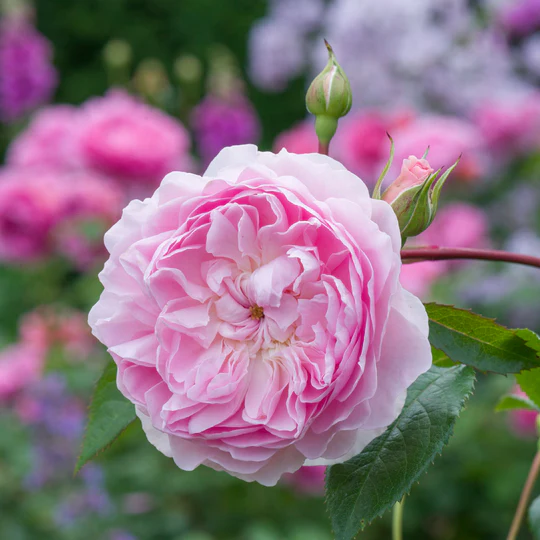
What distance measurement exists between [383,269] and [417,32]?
183 centimetres

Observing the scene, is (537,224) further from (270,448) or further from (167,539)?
(270,448)

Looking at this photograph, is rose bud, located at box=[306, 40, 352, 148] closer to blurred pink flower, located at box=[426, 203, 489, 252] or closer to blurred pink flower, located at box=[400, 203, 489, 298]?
blurred pink flower, located at box=[400, 203, 489, 298]

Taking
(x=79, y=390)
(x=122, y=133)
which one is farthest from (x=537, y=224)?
(x=79, y=390)

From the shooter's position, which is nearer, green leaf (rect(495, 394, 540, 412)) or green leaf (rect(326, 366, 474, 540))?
green leaf (rect(326, 366, 474, 540))

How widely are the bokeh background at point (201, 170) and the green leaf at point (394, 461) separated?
81 cm

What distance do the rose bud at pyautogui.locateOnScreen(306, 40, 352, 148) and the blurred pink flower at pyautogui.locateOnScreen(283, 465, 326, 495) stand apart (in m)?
1.06

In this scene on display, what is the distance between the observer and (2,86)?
96.6 inches

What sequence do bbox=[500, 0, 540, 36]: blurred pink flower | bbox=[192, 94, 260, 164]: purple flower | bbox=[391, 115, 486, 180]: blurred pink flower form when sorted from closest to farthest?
1. bbox=[391, 115, 486, 180]: blurred pink flower
2. bbox=[500, 0, 540, 36]: blurred pink flower
3. bbox=[192, 94, 260, 164]: purple flower

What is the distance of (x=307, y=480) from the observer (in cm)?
150

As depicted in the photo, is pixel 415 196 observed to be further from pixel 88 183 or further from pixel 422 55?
pixel 422 55

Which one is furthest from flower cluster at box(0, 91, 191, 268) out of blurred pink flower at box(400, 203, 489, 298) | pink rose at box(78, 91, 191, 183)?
blurred pink flower at box(400, 203, 489, 298)

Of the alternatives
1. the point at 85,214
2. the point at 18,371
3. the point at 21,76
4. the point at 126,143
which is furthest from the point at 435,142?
the point at 21,76

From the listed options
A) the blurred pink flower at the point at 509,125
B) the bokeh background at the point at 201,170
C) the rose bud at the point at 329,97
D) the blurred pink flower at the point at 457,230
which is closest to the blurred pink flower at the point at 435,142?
the bokeh background at the point at 201,170

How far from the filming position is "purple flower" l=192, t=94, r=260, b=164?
90.1 inches
